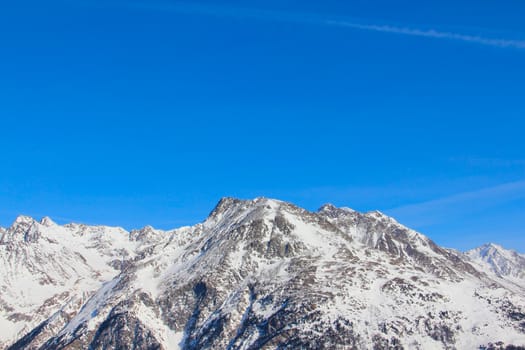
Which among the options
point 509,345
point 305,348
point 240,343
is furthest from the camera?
point 240,343

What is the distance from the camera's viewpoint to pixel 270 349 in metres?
183

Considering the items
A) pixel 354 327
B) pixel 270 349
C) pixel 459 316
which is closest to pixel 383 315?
pixel 354 327

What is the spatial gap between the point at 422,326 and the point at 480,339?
17.3m

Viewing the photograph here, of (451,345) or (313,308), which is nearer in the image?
(451,345)

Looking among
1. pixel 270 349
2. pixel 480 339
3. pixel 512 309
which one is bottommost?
pixel 270 349

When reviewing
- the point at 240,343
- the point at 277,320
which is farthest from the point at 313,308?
the point at 240,343

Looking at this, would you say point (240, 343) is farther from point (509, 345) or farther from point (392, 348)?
point (509, 345)

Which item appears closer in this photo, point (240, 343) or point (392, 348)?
point (392, 348)

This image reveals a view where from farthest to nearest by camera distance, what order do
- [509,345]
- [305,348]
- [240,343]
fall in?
[240,343]
[305,348]
[509,345]

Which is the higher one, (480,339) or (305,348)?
(480,339)

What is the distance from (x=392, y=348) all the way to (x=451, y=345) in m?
18.4

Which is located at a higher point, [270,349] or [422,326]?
[422,326]

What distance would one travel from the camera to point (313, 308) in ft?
651

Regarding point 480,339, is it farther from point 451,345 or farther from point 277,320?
point 277,320
